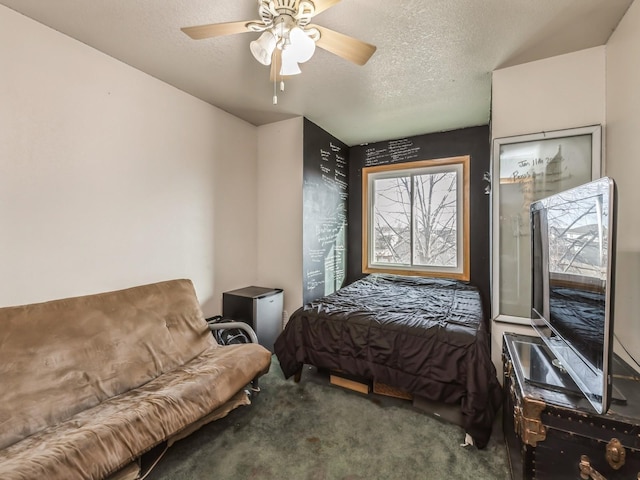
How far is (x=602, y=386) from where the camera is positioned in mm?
973

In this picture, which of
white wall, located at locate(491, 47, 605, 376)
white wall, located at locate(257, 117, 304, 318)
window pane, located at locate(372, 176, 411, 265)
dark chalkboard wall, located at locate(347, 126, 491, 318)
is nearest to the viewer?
white wall, located at locate(491, 47, 605, 376)

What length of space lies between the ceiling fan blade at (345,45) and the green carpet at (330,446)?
2266 millimetres

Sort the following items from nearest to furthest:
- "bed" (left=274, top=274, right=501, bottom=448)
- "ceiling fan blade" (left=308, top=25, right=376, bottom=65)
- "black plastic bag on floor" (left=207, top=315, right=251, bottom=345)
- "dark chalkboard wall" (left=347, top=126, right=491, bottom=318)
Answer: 1. "ceiling fan blade" (left=308, top=25, right=376, bottom=65)
2. "bed" (left=274, top=274, right=501, bottom=448)
3. "black plastic bag on floor" (left=207, top=315, right=251, bottom=345)
4. "dark chalkboard wall" (left=347, top=126, right=491, bottom=318)

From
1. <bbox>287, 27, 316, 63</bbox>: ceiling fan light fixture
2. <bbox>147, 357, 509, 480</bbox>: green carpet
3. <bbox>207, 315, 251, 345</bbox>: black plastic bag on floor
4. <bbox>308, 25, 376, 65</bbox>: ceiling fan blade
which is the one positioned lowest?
<bbox>147, 357, 509, 480</bbox>: green carpet

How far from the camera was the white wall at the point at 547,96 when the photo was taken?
1.91m

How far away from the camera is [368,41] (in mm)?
1910

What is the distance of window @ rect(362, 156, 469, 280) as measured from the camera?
3.56 meters

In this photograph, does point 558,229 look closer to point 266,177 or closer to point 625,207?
point 625,207

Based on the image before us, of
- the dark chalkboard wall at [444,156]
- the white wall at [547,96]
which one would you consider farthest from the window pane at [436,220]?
the white wall at [547,96]

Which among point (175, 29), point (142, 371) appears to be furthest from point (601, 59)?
point (142, 371)

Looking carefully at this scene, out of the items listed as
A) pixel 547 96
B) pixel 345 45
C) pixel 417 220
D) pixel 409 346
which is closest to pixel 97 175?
pixel 345 45

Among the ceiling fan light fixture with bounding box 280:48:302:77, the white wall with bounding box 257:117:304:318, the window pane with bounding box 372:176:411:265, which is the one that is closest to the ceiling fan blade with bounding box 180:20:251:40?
the ceiling fan light fixture with bounding box 280:48:302:77

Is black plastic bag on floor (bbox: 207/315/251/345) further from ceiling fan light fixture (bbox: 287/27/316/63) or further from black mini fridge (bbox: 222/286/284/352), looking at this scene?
ceiling fan light fixture (bbox: 287/27/316/63)

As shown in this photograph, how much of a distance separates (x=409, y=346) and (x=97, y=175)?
254cm
